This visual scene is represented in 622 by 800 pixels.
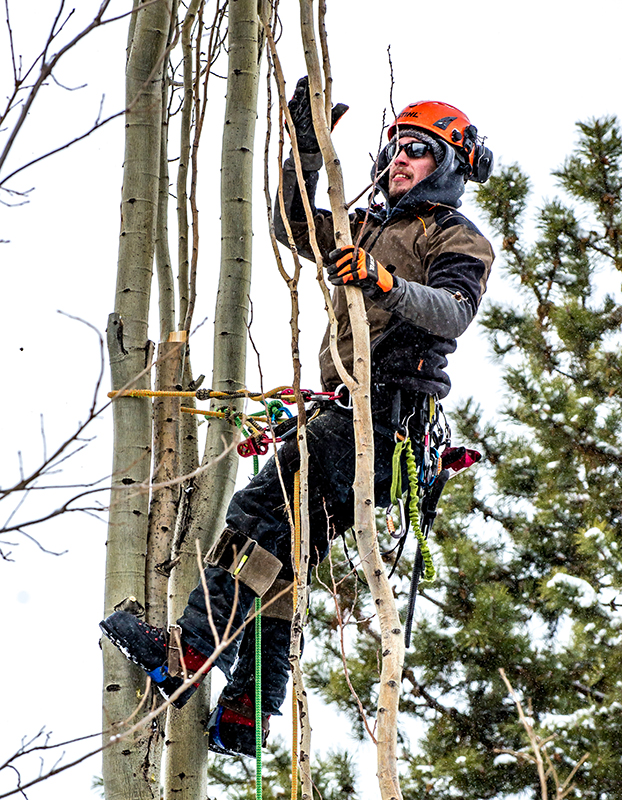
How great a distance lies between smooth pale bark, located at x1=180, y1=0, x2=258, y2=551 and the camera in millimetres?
2695

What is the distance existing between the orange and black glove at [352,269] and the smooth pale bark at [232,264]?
684mm

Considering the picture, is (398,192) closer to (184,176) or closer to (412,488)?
(184,176)

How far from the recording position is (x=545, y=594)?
5051mm

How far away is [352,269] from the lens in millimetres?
2105

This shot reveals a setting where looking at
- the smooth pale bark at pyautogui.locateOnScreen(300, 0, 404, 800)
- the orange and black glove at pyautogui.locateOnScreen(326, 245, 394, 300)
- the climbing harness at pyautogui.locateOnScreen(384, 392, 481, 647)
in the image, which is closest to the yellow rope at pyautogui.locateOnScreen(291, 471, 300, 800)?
the smooth pale bark at pyautogui.locateOnScreen(300, 0, 404, 800)

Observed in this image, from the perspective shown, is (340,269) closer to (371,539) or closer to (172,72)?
→ (371,539)

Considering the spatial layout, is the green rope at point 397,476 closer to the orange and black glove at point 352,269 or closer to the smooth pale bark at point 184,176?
the orange and black glove at point 352,269

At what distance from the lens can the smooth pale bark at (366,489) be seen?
5.38ft

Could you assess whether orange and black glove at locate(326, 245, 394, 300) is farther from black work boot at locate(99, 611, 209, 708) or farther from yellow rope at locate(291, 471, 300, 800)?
black work boot at locate(99, 611, 209, 708)

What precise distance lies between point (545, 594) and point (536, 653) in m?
0.32

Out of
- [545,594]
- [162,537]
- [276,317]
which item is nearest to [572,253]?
[545,594]

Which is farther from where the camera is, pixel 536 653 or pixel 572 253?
pixel 572 253

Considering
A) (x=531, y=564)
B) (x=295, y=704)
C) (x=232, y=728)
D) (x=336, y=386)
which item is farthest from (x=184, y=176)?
(x=531, y=564)

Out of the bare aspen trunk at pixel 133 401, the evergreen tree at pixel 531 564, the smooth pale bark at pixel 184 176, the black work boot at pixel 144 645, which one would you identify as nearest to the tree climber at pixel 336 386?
the black work boot at pixel 144 645
